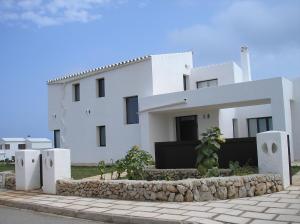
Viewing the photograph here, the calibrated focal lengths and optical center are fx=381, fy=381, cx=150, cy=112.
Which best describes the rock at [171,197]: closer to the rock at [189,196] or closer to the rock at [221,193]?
the rock at [189,196]

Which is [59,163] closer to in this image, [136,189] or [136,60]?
[136,189]

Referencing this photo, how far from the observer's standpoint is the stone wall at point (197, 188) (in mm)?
9844

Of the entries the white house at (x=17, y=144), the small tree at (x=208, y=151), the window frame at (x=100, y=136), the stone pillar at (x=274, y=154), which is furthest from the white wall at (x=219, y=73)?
the white house at (x=17, y=144)

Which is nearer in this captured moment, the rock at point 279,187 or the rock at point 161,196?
the rock at point 161,196

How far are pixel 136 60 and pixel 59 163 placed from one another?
10.3 meters

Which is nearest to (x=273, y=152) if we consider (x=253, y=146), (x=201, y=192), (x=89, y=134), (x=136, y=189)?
(x=253, y=146)

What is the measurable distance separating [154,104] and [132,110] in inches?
92.0

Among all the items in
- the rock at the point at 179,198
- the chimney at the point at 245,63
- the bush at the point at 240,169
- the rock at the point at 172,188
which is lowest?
the rock at the point at 179,198

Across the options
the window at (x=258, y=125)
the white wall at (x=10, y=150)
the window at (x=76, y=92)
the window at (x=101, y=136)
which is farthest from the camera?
the white wall at (x=10, y=150)

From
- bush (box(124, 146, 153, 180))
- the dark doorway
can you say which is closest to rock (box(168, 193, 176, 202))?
bush (box(124, 146, 153, 180))

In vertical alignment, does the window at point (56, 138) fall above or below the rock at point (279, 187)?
above

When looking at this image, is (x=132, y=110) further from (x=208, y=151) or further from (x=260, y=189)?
(x=260, y=189)

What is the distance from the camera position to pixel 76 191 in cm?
1217

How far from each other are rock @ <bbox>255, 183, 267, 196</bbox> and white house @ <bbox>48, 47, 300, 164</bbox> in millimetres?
7849
